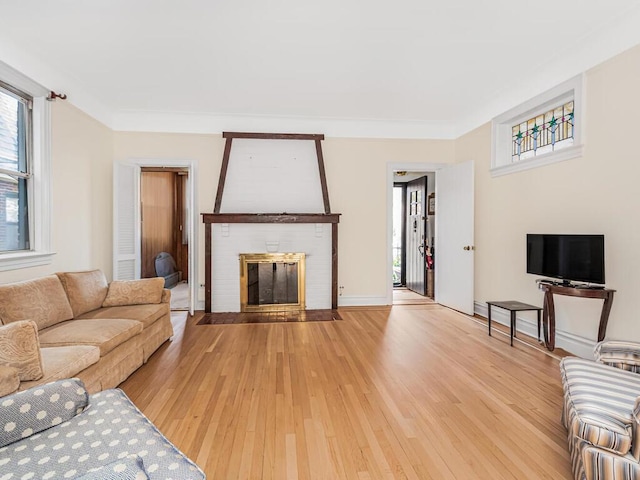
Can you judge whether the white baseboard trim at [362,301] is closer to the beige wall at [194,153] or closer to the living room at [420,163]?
the living room at [420,163]

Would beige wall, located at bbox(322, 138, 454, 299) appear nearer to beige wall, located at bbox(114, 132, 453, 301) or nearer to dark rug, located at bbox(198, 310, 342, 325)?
beige wall, located at bbox(114, 132, 453, 301)

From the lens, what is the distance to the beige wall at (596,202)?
2668 mm

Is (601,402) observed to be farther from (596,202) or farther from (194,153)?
(194,153)

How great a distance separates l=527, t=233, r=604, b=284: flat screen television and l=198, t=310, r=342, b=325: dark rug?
7.93 feet

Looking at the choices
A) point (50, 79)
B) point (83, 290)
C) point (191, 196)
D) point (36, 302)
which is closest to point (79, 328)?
point (36, 302)

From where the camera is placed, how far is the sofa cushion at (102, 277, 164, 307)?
333 centimetres

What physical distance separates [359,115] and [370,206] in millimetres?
1361

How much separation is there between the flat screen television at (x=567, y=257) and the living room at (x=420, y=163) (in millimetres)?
189

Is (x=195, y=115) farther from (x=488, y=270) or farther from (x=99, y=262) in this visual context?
(x=488, y=270)

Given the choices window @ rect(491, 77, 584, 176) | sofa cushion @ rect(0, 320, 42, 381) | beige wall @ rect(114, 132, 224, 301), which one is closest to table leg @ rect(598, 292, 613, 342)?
window @ rect(491, 77, 584, 176)

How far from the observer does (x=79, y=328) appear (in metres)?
2.51

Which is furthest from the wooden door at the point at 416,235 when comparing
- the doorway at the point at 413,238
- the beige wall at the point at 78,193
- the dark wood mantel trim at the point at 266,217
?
the beige wall at the point at 78,193

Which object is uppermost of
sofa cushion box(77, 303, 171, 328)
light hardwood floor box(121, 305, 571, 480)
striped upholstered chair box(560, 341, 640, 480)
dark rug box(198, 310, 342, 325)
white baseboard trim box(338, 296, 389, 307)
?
sofa cushion box(77, 303, 171, 328)

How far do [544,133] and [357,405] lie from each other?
354cm
